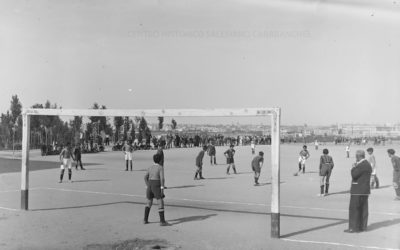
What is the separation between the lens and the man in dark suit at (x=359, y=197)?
10570 mm

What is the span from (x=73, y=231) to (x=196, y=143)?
53.5 metres

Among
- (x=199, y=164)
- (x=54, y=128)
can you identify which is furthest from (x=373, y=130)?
(x=199, y=164)

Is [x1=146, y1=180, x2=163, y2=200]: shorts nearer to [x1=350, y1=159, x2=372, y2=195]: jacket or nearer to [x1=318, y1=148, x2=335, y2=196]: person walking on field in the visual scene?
[x1=350, y1=159, x2=372, y2=195]: jacket

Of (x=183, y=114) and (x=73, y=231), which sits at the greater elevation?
(x=183, y=114)

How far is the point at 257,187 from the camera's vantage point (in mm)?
19344

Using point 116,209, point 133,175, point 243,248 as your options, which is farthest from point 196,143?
point 243,248

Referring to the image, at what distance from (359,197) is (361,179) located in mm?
431

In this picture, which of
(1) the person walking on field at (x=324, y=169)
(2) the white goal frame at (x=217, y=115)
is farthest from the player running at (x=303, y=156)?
(2) the white goal frame at (x=217, y=115)

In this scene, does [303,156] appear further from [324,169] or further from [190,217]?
[190,217]

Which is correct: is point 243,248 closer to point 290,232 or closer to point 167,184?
point 290,232

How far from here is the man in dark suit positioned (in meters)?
10.6

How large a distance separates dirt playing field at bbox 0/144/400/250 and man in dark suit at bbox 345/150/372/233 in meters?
0.28

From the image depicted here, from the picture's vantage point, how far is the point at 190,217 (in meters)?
12.3

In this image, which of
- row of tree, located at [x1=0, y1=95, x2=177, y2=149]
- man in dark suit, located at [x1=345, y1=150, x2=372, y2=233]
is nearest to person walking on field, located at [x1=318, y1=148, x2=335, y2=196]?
man in dark suit, located at [x1=345, y1=150, x2=372, y2=233]
